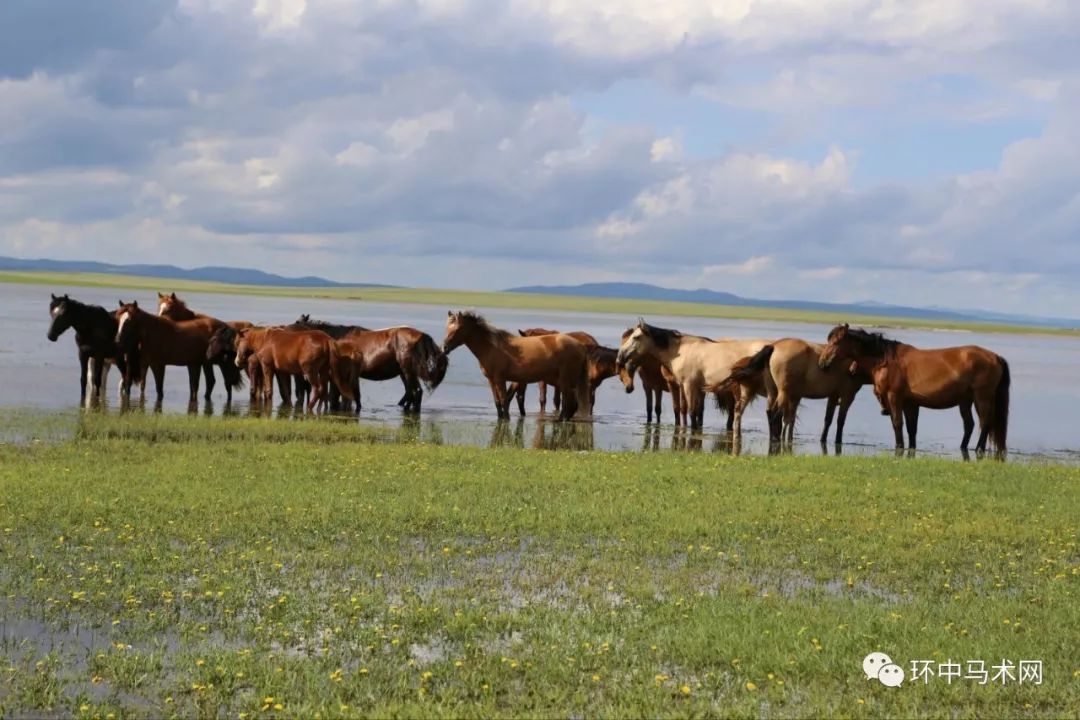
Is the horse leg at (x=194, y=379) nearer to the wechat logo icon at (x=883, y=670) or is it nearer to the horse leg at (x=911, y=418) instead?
the horse leg at (x=911, y=418)

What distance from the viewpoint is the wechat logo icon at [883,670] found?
6805 millimetres

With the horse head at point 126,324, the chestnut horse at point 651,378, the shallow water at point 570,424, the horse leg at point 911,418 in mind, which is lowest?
the shallow water at point 570,424

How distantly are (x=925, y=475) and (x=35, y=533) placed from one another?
36.4 ft

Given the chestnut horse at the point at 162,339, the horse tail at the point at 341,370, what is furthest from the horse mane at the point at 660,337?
the chestnut horse at the point at 162,339

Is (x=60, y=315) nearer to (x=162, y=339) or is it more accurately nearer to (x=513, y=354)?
(x=162, y=339)

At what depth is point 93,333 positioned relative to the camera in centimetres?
2448

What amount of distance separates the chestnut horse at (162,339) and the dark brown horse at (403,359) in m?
3.33

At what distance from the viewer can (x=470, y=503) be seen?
1234 cm

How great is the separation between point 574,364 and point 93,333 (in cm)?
1007

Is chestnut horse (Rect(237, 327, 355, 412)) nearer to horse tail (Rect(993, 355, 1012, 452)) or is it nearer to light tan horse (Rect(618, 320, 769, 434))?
light tan horse (Rect(618, 320, 769, 434))

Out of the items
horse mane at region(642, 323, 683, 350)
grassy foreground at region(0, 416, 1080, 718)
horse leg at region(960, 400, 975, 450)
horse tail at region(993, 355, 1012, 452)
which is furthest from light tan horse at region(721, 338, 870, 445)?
grassy foreground at region(0, 416, 1080, 718)

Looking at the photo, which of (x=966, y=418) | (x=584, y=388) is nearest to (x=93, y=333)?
(x=584, y=388)

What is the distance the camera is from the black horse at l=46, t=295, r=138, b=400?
24.4 metres

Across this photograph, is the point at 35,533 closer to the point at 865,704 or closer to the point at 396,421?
the point at 865,704
